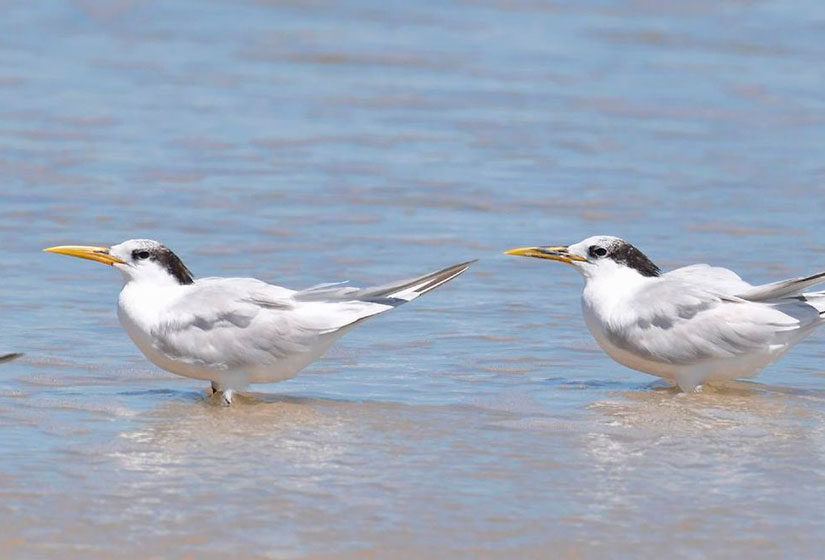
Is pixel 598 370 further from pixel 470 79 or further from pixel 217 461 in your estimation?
pixel 470 79

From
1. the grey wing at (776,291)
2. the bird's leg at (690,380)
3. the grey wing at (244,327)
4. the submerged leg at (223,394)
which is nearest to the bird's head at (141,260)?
the grey wing at (244,327)

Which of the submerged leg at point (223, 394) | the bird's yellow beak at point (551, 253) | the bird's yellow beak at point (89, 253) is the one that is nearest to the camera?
the submerged leg at point (223, 394)

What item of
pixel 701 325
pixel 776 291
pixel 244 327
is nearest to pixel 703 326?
pixel 701 325

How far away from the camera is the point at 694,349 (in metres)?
7.06

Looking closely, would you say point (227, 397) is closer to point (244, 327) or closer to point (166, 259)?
point (244, 327)

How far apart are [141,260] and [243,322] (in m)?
0.57

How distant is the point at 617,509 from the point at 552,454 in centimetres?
71

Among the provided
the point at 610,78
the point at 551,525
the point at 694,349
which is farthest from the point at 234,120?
the point at 551,525

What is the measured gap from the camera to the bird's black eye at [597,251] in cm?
754

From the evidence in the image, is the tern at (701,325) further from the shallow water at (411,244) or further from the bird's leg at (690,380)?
the shallow water at (411,244)

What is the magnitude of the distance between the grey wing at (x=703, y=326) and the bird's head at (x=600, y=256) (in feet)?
1.13

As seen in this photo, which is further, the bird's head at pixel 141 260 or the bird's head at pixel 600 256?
the bird's head at pixel 600 256

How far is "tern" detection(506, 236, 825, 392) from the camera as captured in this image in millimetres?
7066

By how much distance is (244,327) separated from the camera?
6.79m
